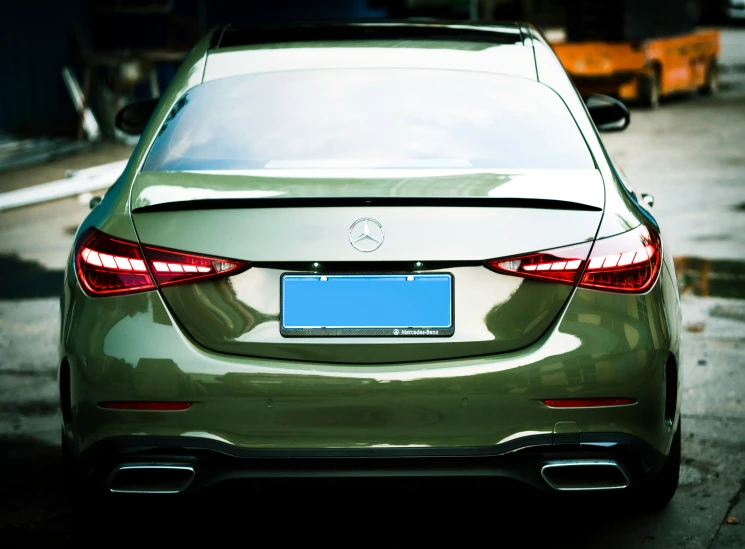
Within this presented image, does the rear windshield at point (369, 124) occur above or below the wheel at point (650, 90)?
above

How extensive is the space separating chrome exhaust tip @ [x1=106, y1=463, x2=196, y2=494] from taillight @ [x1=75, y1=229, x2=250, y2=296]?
1.57 ft

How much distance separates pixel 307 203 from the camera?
3.37 metres

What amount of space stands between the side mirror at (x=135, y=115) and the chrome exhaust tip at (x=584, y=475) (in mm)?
2832

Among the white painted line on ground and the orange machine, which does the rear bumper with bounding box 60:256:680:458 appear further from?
the orange machine

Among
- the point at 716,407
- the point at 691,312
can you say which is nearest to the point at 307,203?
the point at 716,407

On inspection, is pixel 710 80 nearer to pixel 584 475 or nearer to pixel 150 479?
pixel 584 475

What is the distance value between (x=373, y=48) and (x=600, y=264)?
4.57ft

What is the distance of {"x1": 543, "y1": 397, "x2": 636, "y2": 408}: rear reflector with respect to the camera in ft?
11.0

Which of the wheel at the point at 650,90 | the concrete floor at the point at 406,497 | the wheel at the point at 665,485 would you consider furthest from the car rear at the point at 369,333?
the wheel at the point at 650,90

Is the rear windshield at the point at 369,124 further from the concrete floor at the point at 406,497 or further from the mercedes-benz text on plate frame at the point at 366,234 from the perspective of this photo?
the concrete floor at the point at 406,497

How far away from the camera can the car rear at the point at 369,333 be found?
3309mm

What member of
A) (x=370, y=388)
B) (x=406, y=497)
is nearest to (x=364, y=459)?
(x=370, y=388)

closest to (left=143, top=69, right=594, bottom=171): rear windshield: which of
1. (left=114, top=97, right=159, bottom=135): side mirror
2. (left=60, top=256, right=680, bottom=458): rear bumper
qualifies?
(left=60, top=256, right=680, bottom=458): rear bumper

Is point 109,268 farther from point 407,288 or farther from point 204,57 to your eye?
point 204,57
